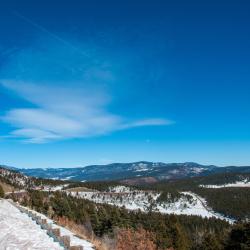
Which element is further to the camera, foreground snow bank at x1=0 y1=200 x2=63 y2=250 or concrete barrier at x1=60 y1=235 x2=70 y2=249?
foreground snow bank at x1=0 y1=200 x2=63 y2=250

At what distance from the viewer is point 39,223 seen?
84.7ft

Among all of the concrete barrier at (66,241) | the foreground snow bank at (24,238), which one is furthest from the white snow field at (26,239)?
the concrete barrier at (66,241)

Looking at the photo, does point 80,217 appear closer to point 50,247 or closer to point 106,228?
point 106,228

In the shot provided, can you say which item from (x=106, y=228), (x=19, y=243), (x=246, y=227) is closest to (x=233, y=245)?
(x=246, y=227)

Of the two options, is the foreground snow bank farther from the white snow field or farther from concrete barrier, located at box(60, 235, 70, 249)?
concrete barrier, located at box(60, 235, 70, 249)

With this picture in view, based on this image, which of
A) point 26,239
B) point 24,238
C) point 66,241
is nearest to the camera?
point 66,241

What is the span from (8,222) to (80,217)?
92.5 meters

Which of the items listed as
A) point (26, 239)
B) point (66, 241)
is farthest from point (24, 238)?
point (66, 241)

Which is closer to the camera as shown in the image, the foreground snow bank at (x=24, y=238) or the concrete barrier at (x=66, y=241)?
the concrete barrier at (x=66, y=241)

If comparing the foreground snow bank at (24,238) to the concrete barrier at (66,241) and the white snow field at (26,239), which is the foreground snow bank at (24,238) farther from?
the concrete barrier at (66,241)

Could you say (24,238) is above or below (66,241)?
below

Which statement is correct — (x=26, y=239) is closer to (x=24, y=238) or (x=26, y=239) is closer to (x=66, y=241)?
(x=24, y=238)

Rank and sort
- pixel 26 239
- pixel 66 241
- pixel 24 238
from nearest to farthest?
pixel 66 241
pixel 26 239
pixel 24 238

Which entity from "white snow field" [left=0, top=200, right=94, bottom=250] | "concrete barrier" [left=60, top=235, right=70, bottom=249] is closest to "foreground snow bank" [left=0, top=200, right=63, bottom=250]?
"white snow field" [left=0, top=200, right=94, bottom=250]
